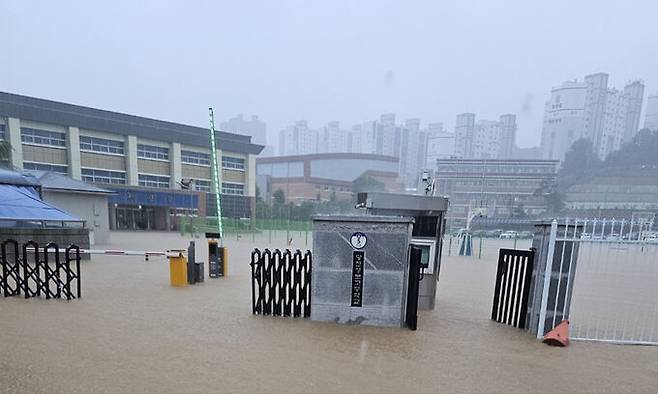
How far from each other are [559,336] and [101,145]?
3873 cm

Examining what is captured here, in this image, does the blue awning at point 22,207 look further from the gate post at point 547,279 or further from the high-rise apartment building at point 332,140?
the high-rise apartment building at point 332,140

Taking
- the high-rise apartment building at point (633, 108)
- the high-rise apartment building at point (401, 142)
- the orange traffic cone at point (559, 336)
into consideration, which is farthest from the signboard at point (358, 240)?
the high-rise apartment building at point (401, 142)

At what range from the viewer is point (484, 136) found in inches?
3142

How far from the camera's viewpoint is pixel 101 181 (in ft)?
105

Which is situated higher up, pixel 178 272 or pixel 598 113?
pixel 598 113

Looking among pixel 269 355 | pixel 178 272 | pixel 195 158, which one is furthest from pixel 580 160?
pixel 269 355

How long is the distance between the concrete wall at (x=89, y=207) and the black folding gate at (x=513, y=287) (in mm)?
18222

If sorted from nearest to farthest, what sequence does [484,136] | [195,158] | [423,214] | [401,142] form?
[423,214], [195,158], [484,136], [401,142]

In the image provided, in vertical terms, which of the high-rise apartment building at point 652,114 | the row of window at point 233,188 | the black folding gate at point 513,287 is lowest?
the row of window at point 233,188

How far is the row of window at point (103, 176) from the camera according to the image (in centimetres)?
3152

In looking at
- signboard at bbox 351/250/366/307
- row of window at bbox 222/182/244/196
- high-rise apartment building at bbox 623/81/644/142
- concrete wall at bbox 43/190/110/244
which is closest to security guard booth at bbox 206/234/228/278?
signboard at bbox 351/250/366/307

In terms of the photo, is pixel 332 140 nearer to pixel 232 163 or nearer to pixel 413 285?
pixel 232 163

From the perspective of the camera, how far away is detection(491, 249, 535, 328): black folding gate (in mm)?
5375

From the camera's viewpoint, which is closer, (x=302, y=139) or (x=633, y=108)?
(x=633, y=108)
